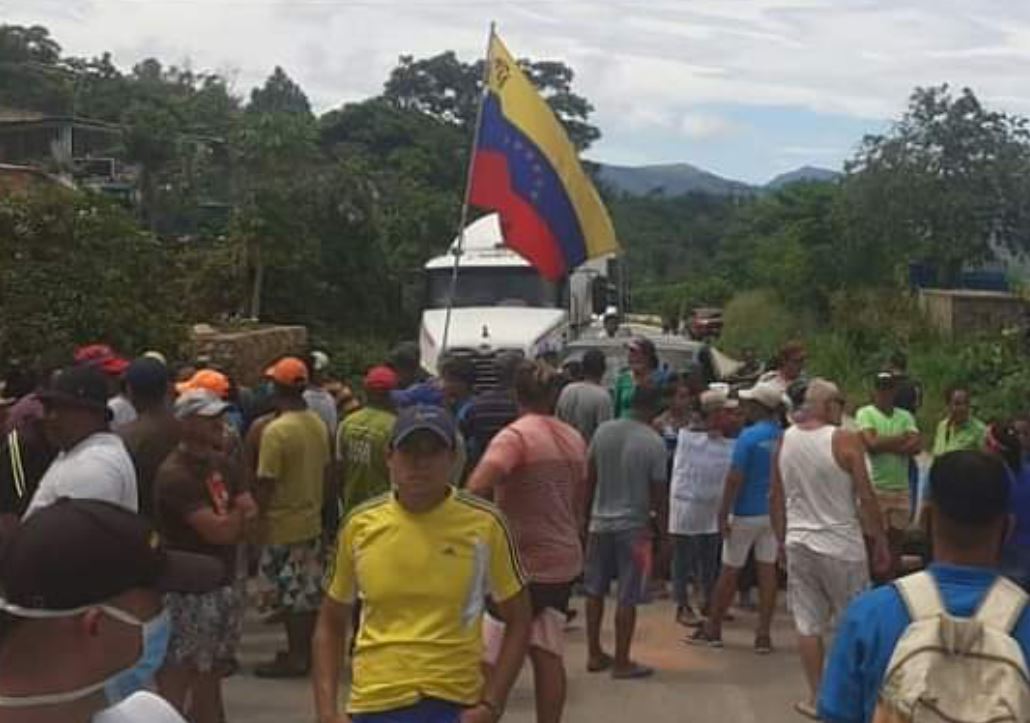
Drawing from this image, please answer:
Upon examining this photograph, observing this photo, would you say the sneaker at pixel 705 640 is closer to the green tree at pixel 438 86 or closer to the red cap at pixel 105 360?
the red cap at pixel 105 360

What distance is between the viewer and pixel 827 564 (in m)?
7.83

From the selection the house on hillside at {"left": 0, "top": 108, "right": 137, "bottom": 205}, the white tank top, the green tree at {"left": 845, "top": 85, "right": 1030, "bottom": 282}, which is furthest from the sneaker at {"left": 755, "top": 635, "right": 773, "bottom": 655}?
the house on hillside at {"left": 0, "top": 108, "right": 137, "bottom": 205}

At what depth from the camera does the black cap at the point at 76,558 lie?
2.41 meters

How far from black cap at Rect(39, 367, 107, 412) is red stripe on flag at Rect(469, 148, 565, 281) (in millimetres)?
6526

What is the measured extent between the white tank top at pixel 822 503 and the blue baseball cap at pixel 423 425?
3.40 metres

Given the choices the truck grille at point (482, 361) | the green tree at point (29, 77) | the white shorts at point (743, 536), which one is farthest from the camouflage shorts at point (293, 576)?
the green tree at point (29, 77)

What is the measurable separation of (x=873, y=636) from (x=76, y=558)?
6.57 feet

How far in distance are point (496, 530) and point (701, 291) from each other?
177 ft

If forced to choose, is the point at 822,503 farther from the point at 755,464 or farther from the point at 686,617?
the point at 686,617

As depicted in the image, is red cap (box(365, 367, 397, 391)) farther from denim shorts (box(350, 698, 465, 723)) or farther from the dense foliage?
the dense foliage

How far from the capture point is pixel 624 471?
29.2 feet

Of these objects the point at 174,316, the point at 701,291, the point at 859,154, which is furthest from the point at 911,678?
the point at 701,291

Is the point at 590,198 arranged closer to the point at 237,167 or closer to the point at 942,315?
the point at 942,315

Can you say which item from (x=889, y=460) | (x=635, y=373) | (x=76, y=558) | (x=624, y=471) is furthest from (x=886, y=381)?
(x=76, y=558)
